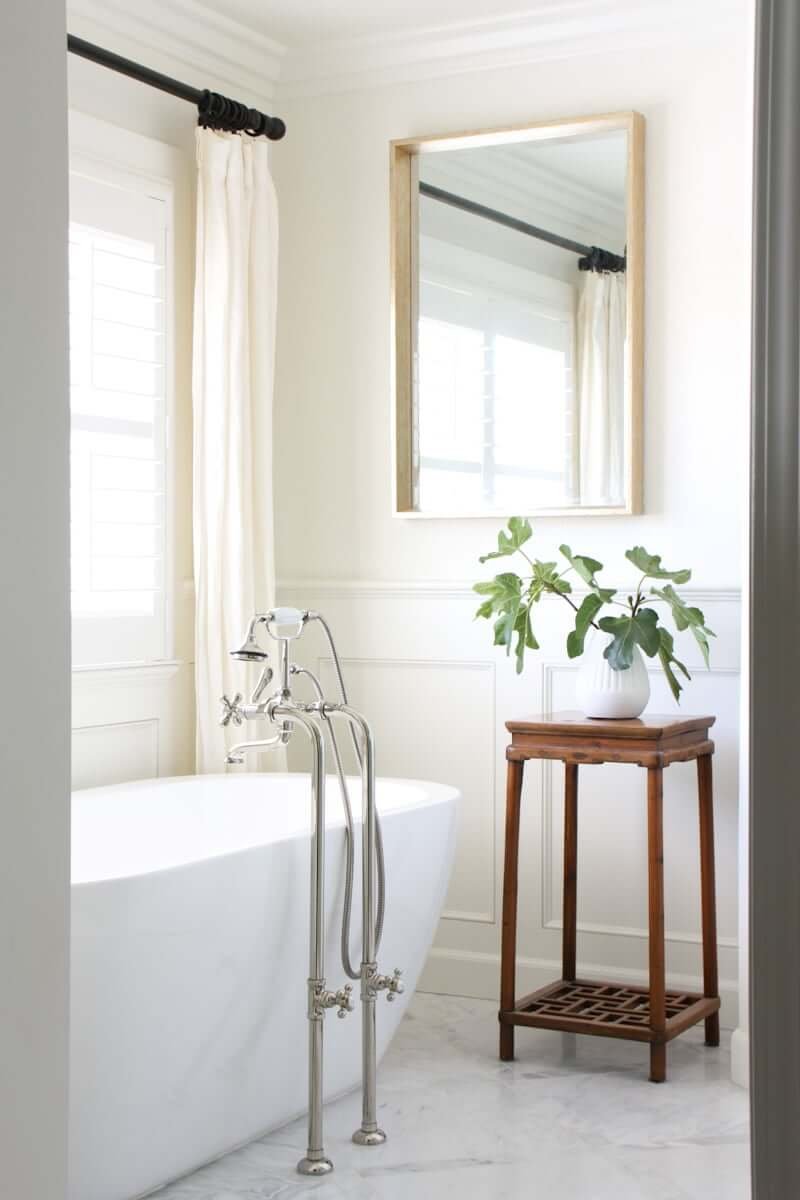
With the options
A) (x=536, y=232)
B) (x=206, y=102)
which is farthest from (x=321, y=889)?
(x=206, y=102)

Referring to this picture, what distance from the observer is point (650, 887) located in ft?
10.8

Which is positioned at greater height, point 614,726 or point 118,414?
point 118,414

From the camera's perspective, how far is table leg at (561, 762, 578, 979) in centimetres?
368

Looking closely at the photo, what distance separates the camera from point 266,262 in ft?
13.1

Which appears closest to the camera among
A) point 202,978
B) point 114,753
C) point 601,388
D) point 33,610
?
point 33,610

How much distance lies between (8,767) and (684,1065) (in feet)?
8.47

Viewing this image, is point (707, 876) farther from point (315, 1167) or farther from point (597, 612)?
point (315, 1167)

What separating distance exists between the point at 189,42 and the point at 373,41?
1.75 ft

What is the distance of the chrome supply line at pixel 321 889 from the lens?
2.77 m

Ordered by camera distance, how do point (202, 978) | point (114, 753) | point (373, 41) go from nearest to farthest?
point (202, 978) < point (114, 753) < point (373, 41)

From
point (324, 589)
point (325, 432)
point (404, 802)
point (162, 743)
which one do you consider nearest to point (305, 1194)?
point (404, 802)

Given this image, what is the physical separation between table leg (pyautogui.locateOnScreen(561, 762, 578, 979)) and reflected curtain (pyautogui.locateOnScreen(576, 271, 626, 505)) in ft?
2.53

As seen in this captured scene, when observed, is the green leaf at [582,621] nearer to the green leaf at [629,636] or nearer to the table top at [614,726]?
the green leaf at [629,636]

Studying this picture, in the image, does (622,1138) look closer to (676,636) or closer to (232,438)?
(676,636)
